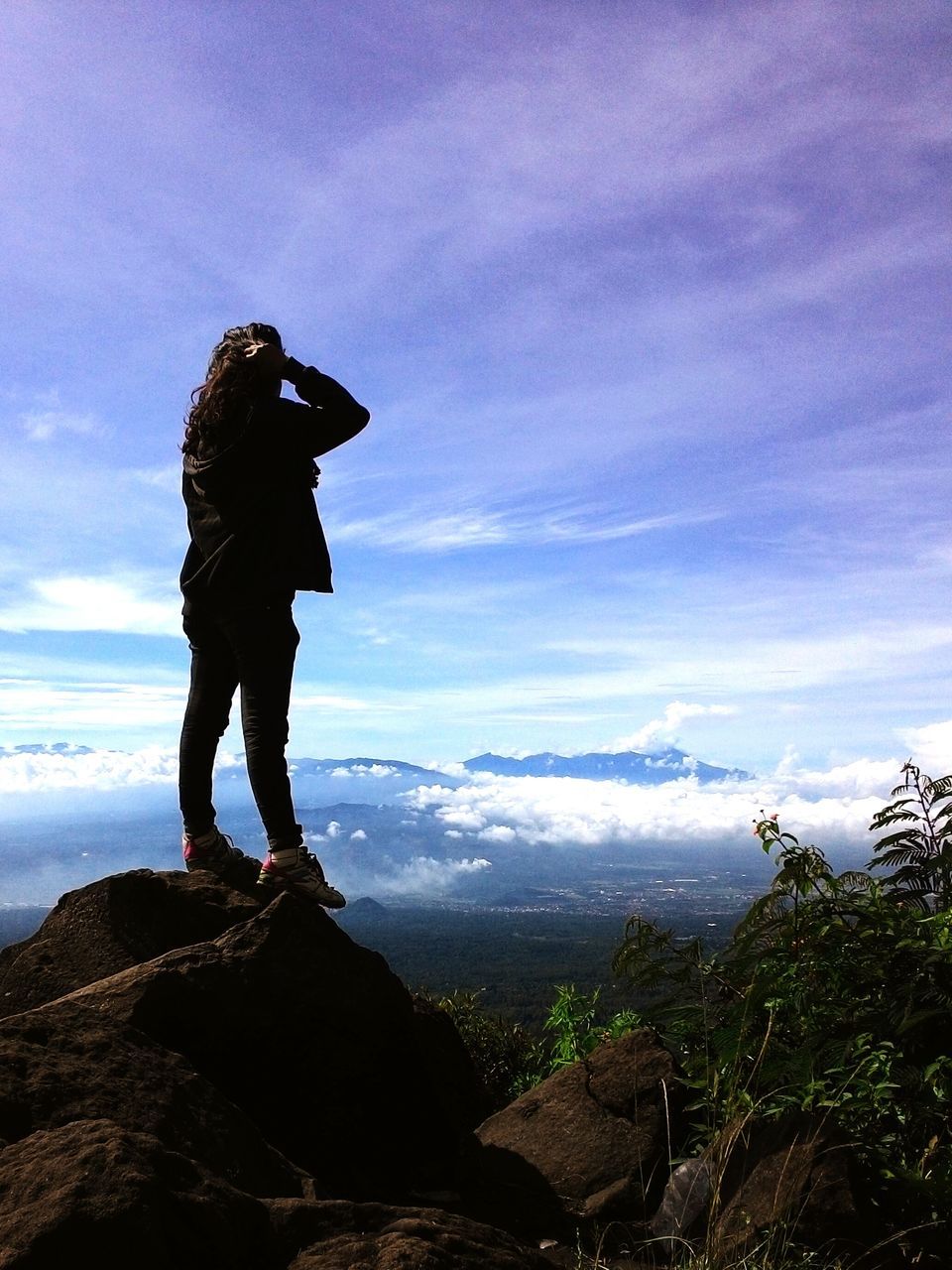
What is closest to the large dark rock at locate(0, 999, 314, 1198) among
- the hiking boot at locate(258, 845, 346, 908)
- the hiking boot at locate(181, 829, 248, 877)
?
the hiking boot at locate(258, 845, 346, 908)

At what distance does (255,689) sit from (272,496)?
125 centimetres

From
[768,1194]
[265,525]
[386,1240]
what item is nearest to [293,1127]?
[386,1240]

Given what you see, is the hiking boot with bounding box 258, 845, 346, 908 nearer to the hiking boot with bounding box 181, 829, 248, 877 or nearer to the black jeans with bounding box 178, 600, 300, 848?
the black jeans with bounding box 178, 600, 300, 848

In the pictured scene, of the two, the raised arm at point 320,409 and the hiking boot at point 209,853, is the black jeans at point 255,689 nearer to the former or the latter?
the hiking boot at point 209,853

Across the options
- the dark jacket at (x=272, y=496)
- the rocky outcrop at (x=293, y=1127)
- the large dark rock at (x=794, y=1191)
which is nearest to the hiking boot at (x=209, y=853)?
the rocky outcrop at (x=293, y=1127)

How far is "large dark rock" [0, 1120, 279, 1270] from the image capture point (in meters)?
2.69

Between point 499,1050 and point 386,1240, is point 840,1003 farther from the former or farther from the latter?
point 499,1050

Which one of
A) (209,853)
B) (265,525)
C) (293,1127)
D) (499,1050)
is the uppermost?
(265,525)

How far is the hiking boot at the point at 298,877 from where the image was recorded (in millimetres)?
6574

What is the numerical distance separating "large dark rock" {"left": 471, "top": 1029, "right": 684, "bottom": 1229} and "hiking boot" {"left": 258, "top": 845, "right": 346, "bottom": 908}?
173 cm

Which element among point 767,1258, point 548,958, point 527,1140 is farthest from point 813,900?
point 548,958

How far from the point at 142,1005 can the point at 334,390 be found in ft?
12.6

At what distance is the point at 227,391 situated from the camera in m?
6.38

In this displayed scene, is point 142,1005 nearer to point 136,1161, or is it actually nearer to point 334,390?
point 136,1161
